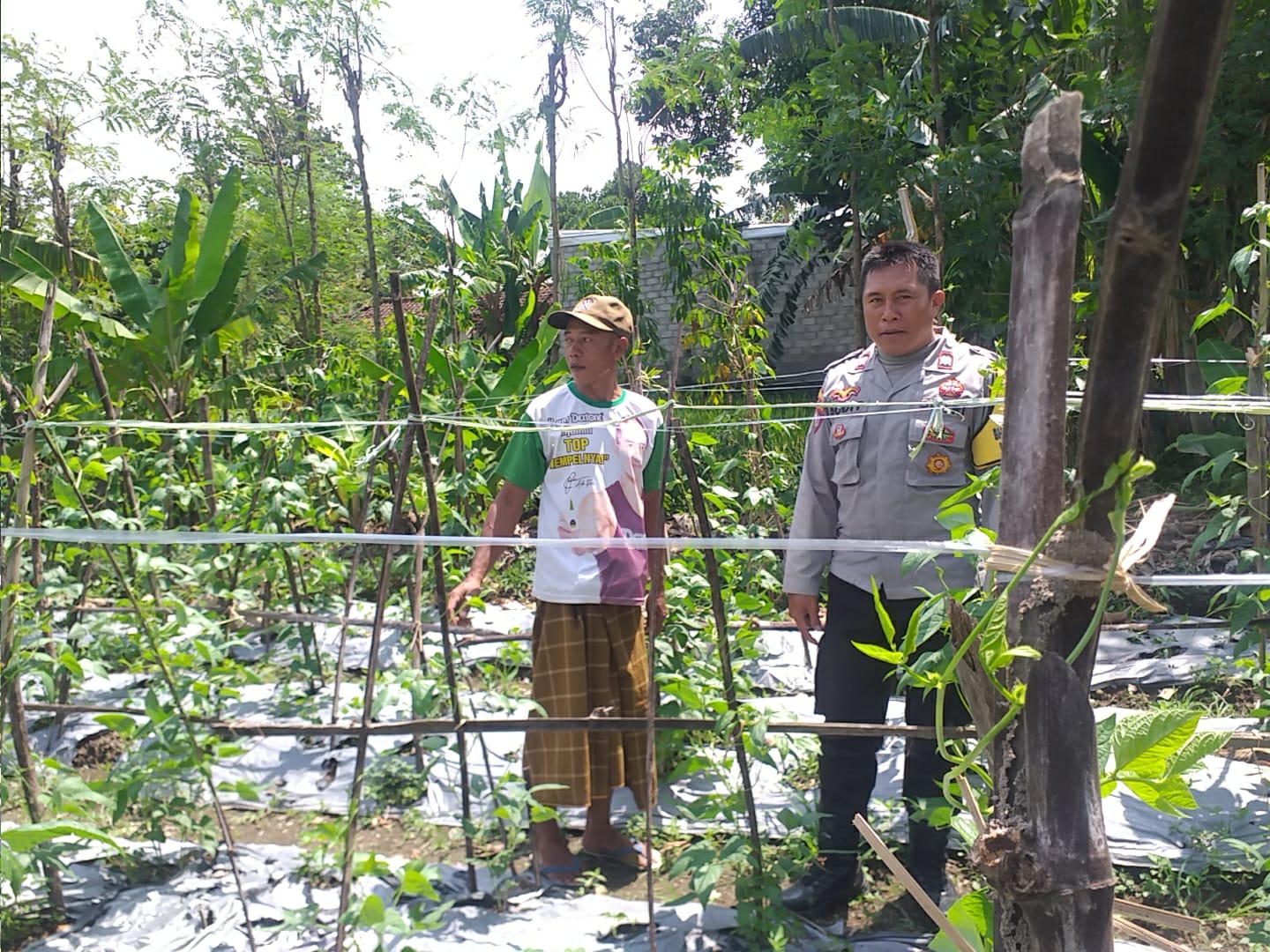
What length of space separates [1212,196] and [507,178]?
21.0 ft

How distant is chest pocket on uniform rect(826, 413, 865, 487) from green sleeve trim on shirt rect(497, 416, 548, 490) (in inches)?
30.9

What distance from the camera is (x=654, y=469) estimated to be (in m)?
2.61

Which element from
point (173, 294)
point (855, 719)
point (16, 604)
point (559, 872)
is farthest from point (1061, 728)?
point (173, 294)

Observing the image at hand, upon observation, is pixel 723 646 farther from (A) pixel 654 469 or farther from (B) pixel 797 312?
(B) pixel 797 312

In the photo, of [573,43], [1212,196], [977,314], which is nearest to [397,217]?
[573,43]

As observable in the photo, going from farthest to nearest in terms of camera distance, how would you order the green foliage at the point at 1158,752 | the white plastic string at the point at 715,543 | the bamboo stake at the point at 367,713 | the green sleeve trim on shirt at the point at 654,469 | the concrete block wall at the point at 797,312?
the concrete block wall at the point at 797,312
the green sleeve trim on shirt at the point at 654,469
the bamboo stake at the point at 367,713
the white plastic string at the point at 715,543
the green foliage at the point at 1158,752

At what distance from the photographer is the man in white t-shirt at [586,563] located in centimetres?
248

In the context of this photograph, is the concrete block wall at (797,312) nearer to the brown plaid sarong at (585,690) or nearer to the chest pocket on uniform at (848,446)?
the brown plaid sarong at (585,690)

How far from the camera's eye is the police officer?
2068 millimetres

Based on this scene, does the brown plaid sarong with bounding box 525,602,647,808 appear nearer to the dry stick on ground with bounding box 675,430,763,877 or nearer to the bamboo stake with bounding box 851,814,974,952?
the dry stick on ground with bounding box 675,430,763,877

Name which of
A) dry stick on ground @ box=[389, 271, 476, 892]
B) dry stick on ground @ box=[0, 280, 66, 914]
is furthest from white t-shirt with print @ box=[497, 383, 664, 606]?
dry stick on ground @ box=[0, 280, 66, 914]

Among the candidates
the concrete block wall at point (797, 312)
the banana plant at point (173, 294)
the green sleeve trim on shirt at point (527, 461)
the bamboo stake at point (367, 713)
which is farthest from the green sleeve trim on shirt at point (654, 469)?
the concrete block wall at point (797, 312)

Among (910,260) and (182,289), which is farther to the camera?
(182,289)

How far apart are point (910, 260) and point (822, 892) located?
144 centimetres
